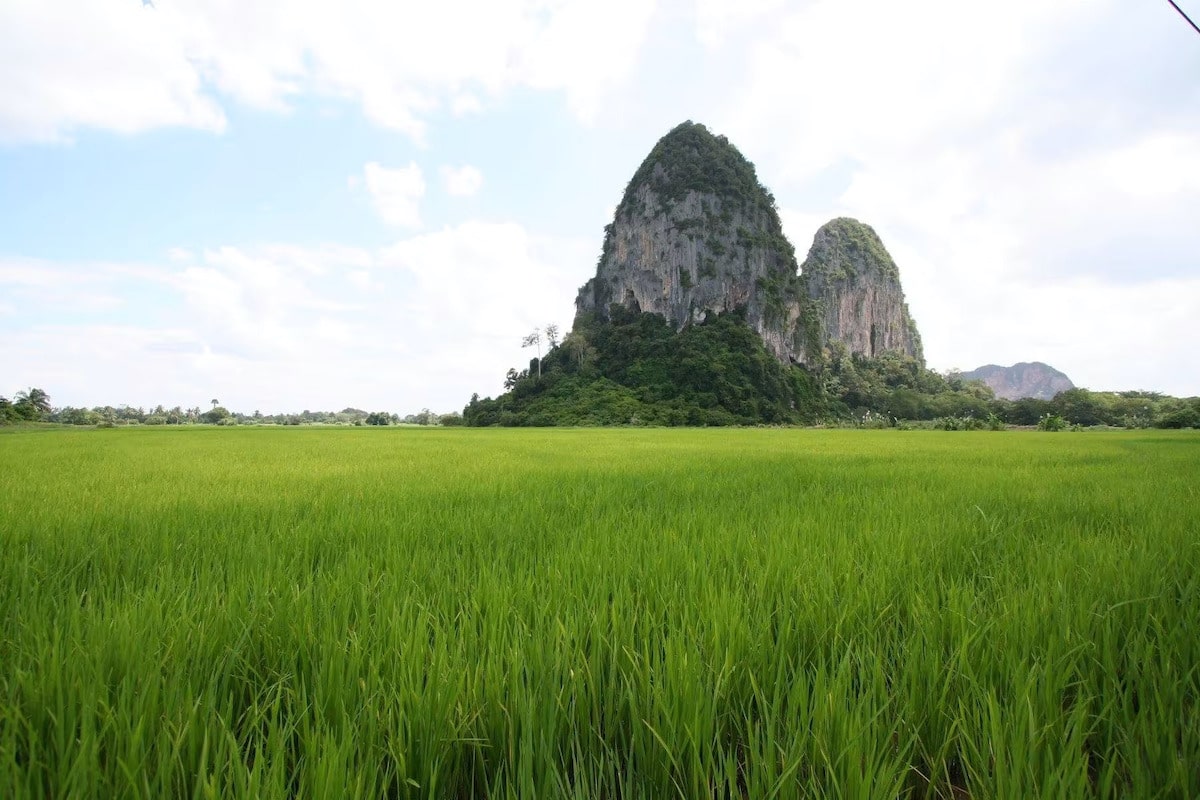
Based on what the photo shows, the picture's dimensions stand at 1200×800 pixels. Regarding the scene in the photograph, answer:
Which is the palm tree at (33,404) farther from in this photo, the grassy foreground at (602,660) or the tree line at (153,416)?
the grassy foreground at (602,660)

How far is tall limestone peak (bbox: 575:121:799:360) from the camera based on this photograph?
6938 cm

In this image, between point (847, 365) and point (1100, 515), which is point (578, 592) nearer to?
point (1100, 515)

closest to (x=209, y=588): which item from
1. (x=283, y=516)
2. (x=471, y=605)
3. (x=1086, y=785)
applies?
(x=471, y=605)

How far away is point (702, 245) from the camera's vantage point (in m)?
69.6

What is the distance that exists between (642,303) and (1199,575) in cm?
7187

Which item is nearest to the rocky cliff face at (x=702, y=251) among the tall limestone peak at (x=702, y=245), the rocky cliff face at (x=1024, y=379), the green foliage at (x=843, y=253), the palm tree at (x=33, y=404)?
the tall limestone peak at (x=702, y=245)

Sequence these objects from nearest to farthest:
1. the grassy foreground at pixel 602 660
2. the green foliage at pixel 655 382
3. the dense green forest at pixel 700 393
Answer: the grassy foreground at pixel 602 660, the dense green forest at pixel 700 393, the green foliage at pixel 655 382

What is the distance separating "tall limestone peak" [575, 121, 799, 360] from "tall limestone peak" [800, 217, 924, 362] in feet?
116

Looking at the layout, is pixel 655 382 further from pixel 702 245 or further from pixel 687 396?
pixel 702 245

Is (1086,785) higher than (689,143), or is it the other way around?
(689,143)

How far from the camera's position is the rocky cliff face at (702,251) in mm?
69625

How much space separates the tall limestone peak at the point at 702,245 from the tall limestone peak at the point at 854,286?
3541 cm

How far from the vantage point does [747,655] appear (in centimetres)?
108

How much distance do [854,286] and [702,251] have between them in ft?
184
